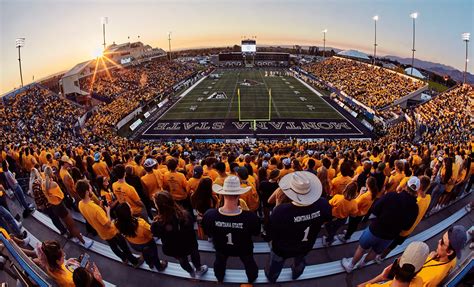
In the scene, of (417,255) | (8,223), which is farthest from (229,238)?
(8,223)

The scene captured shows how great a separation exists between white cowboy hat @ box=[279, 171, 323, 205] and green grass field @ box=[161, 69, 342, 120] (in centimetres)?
2908

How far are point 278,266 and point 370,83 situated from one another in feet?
152

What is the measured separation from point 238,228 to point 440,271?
2.01 meters

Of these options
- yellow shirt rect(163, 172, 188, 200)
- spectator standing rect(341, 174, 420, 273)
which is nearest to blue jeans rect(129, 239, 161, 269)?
yellow shirt rect(163, 172, 188, 200)

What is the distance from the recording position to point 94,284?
2.80 meters

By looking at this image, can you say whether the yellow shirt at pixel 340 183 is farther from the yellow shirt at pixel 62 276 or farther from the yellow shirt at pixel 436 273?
the yellow shirt at pixel 62 276

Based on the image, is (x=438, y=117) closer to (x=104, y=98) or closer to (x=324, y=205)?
(x=324, y=205)

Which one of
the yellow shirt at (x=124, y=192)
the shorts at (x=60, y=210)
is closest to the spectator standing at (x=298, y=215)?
the yellow shirt at (x=124, y=192)

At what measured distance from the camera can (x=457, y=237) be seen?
2.65m

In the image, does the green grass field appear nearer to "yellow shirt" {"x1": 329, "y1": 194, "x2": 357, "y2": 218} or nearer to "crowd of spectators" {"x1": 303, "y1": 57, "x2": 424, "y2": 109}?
"crowd of spectators" {"x1": 303, "y1": 57, "x2": 424, "y2": 109}

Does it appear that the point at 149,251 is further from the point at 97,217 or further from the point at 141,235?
the point at 97,217

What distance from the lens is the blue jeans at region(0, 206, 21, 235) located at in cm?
530

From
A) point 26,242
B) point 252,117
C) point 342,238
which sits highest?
point 26,242

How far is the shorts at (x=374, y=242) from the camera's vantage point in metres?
4.19
